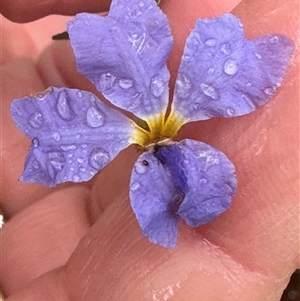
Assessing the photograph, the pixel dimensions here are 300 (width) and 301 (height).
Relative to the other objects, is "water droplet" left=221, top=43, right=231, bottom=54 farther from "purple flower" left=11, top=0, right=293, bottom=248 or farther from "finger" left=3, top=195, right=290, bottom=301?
"finger" left=3, top=195, right=290, bottom=301

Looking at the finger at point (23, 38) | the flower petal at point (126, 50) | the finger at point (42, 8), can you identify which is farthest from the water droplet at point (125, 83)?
the finger at point (23, 38)

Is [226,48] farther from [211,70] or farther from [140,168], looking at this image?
[140,168]

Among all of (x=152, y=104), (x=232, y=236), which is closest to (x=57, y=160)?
(x=152, y=104)

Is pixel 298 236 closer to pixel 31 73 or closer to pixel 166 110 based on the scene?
pixel 166 110

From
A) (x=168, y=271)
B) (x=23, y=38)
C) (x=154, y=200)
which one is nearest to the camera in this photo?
(x=154, y=200)

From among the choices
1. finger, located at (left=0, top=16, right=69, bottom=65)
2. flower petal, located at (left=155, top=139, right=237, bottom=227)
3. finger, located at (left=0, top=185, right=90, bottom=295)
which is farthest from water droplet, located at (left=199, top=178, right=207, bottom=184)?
finger, located at (left=0, top=16, right=69, bottom=65)

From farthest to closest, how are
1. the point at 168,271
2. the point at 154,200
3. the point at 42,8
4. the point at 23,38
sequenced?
the point at 23,38 → the point at 42,8 → the point at 168,271 → the point at 154,200
